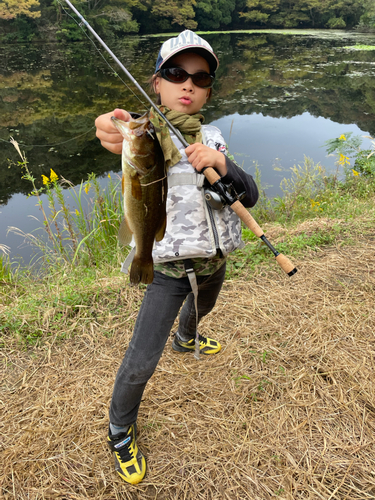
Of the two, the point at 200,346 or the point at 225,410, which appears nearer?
the point at 225,410

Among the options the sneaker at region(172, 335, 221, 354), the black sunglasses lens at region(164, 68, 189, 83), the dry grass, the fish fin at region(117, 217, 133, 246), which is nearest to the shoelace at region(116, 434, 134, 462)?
the dry grass

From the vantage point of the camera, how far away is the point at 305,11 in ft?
150

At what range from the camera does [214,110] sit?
10984 mm

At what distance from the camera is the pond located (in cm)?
740

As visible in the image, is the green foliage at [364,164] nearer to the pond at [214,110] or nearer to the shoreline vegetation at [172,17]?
the pond at [214,110]

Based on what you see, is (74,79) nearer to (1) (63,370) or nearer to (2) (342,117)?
(2) (342,117)

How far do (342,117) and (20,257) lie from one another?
10903 millimetres

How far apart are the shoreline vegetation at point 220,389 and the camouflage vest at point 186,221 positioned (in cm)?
119

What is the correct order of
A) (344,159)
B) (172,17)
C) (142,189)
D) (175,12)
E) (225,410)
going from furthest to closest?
(172,17) → (175,12) → (344,159) → (225,410) → (142,189)

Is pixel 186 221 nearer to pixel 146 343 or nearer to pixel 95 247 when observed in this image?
pixel 146 343

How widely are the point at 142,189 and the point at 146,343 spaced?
79cm

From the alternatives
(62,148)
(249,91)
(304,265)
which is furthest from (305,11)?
(304,265)

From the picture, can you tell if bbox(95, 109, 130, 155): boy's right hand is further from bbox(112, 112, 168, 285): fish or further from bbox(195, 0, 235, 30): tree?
bbox(195, 0, 235, 30): tree

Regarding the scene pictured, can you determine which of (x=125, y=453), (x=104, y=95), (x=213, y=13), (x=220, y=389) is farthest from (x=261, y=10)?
(x=125, y=453)
